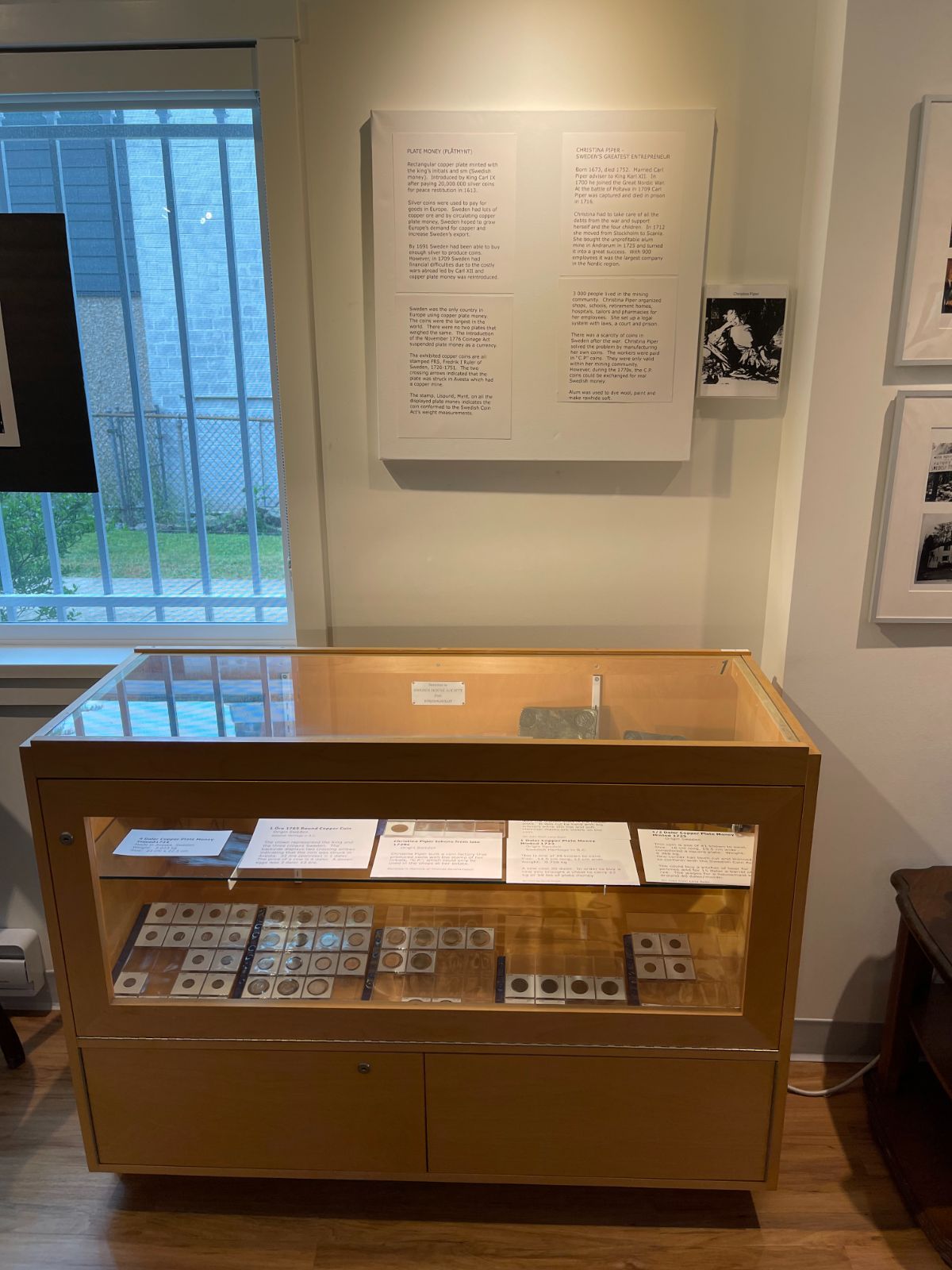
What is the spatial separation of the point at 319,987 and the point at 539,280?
1.65 meters

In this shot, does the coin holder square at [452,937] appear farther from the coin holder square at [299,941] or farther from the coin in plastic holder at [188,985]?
the coin in plastic holder at [188,985]

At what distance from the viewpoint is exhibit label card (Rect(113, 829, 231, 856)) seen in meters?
1.89

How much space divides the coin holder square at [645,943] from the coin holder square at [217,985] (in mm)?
885

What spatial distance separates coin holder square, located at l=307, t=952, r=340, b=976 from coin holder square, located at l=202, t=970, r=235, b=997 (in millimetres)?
169

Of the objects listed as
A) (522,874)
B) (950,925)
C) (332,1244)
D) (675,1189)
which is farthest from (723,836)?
(332,1244)

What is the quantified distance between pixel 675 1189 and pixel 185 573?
1.98m

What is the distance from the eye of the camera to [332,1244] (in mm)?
1944

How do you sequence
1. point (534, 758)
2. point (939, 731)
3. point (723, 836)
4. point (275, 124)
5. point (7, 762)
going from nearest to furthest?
point (534, 758) < point (723, 836) < point (275, 124) < point (939, 731) < point (7, 762)

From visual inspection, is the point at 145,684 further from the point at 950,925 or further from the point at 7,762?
the point at 950,925

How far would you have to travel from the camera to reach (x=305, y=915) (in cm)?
207

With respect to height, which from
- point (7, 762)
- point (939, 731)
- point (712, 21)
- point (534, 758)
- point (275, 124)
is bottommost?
point (7, 762)

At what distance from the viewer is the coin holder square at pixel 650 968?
192 centimetres

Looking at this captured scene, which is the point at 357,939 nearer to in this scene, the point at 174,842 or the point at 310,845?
the point at 310,845

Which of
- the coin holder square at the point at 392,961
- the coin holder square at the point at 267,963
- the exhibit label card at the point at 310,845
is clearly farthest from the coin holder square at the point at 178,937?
the coin holder square at the point at 392,961
